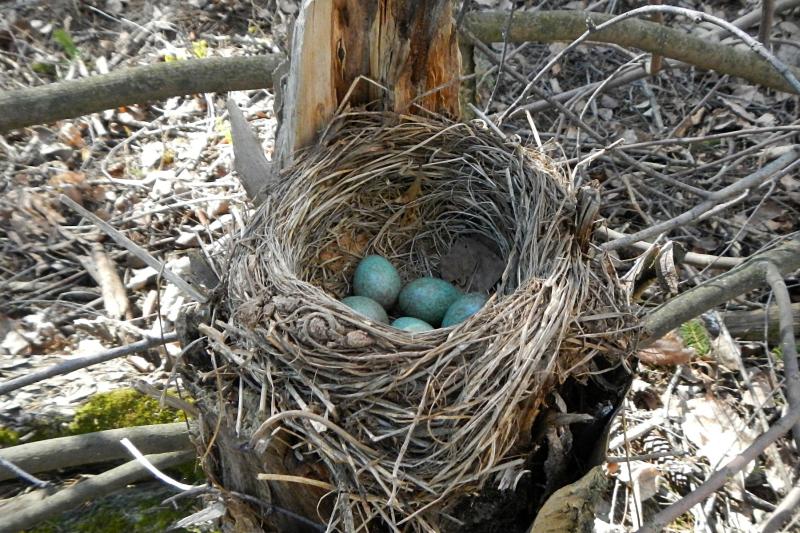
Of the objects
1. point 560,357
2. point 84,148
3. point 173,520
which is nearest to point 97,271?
point 84,148

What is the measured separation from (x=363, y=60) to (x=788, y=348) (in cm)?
176

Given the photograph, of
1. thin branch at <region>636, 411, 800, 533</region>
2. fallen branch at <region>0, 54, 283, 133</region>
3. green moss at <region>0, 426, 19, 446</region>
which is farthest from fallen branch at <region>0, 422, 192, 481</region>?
thin branch at <region>636, 411, 800, 533</region>

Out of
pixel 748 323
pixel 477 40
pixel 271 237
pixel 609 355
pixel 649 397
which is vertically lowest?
pixel 649 397

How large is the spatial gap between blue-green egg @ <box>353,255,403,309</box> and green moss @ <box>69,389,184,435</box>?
3.64 ft

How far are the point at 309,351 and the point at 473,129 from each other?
4.05ft

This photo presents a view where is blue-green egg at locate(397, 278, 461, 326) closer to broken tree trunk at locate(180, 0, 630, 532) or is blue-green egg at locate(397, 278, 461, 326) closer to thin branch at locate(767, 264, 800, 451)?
broken tree trunk at locate(180, 0, 630, 532)

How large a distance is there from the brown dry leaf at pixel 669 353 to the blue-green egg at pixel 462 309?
125cm

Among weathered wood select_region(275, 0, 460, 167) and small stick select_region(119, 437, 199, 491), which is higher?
weathered wood select_region(275, 0, 460, 167)

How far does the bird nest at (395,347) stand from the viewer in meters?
1.86

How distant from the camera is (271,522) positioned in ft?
6.88

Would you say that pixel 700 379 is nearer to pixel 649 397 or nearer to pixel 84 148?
pixel 649 397

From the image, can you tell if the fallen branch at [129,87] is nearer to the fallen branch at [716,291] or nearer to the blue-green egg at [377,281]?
the blue-green egg at [377,281]

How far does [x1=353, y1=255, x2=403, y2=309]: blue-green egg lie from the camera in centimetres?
283

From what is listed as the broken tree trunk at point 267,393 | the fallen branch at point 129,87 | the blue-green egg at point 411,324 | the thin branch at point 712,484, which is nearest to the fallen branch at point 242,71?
the fallen branch at point 129,87
